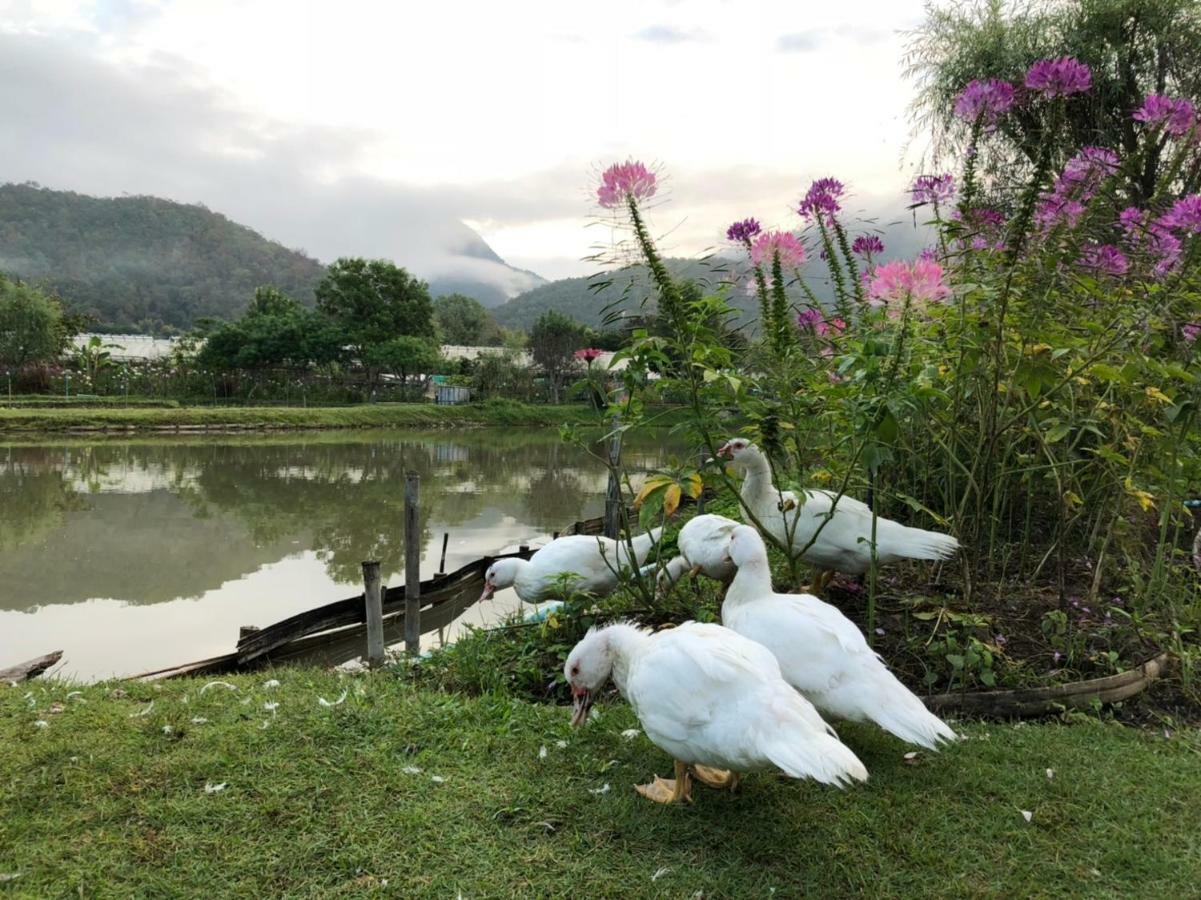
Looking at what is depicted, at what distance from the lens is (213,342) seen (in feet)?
136

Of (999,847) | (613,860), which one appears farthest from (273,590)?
(999,847)

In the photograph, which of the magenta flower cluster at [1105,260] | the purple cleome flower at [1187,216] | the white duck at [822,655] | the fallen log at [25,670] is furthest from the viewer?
the fallen log at [25,670]

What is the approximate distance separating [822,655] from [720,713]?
2.12ft

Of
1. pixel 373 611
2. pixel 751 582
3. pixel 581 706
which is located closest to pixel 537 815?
pixel 581 706

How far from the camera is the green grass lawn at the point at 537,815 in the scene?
2447 millimetres

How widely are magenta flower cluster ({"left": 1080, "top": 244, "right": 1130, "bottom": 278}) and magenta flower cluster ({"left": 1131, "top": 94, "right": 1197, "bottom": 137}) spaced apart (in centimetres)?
61

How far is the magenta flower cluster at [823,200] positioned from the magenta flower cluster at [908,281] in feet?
4.80

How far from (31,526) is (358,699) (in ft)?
38.5

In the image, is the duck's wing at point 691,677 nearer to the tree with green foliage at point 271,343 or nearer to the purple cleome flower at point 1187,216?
the purple cleome flower at point 1187,216

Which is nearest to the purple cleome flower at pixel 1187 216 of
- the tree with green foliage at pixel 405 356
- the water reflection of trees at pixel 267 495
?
the water reflection of trees at pixel 267 495

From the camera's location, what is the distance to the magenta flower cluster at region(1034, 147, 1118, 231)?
150 inches

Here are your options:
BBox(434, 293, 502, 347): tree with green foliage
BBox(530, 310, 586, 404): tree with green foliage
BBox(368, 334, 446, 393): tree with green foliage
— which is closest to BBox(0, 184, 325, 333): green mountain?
BBox(434, 293, 502, 347): tree with green foliage

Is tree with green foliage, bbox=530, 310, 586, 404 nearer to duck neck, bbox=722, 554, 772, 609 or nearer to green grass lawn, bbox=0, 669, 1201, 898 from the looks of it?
duck neck, bbox=722, 554, 772, 609

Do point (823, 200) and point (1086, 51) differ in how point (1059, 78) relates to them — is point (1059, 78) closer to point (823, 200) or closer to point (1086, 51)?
point (823, 200)
